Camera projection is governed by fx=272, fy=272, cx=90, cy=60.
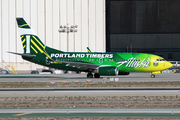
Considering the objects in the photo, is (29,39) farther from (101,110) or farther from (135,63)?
(101,110)

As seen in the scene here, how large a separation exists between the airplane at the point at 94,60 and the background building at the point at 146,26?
60.5 metres

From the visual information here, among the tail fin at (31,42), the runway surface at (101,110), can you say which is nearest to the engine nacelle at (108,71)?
the tail fin at (31,42)

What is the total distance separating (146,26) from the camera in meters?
103

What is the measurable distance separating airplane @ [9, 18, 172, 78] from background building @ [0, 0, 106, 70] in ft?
124

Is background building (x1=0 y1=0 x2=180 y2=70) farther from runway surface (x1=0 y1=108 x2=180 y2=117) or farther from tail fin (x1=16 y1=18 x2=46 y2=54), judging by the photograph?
runway surface (x1=0 y1=108 x2=180 y2=117)

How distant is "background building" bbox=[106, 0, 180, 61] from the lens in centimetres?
10119

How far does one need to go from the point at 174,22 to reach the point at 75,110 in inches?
3748

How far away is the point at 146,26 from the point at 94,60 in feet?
209

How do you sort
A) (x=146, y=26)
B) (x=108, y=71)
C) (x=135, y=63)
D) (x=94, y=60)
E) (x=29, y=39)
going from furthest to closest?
1. (x=146, y=26)
2. (x=29, y=39)
3. (x=94, y=60)
4. (x=135, y=63)
5. (x=108, y=71)

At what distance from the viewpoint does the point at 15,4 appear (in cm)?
8381

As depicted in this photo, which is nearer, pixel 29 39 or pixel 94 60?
pixel 94 60

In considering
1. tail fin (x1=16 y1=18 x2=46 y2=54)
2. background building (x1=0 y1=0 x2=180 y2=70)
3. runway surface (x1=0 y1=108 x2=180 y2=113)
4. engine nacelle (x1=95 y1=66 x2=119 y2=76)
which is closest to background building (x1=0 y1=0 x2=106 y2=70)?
background building (x1=0 y1=0 x2=180 y2=70)

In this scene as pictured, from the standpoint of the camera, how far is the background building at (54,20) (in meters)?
83.5

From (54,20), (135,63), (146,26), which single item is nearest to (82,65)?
(135,63)
